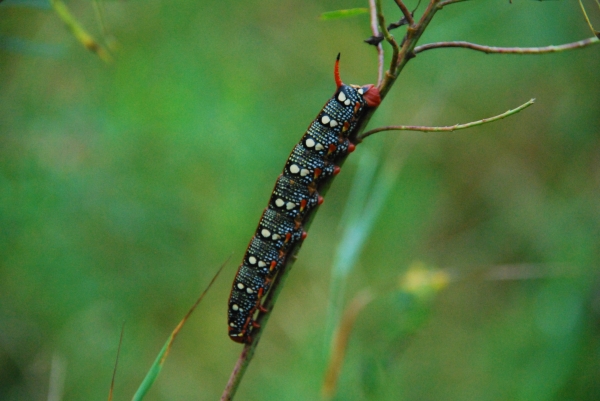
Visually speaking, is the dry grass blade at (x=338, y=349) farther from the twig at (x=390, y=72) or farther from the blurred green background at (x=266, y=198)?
the twig at (x=390, y=72)

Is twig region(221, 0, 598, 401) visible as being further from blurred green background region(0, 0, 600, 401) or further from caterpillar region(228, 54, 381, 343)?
blurred green background region(0, 0, 600, 401)

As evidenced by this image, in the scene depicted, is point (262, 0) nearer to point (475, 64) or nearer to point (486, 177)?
point (475, 64)

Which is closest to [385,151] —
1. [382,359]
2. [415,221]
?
Answer: [415,221]

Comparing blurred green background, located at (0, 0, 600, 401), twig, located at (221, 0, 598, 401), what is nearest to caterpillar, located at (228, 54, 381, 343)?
blurred green background, located at (0, 0, 600, 401)

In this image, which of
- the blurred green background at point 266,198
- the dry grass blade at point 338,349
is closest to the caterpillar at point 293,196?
the dry grass blade at point 338,349

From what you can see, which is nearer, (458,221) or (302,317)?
(302,317)
